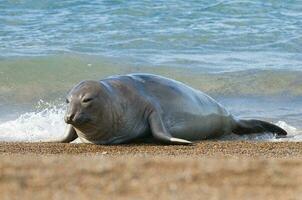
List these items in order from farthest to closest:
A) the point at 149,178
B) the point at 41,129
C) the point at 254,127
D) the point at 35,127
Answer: the point at 35,127 → the point at 41,129 → the point at 254,127 → the point at 149,178

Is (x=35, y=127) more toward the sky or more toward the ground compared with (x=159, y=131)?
more toward the ground

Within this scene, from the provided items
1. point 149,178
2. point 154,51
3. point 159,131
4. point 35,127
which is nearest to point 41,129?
point 35,127

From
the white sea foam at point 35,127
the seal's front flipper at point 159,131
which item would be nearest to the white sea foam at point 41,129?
the white sea foam at point 35,127

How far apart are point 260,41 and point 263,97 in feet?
17.5

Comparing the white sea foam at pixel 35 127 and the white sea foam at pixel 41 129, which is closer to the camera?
the white sea foam at pixel 41 129

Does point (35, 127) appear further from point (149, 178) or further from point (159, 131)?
point (149, 178)

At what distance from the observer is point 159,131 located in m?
6.18

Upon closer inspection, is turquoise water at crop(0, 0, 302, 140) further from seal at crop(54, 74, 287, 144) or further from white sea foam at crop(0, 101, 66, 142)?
seal at crop(54, 74, 287, 144)

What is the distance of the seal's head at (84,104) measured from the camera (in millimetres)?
5766

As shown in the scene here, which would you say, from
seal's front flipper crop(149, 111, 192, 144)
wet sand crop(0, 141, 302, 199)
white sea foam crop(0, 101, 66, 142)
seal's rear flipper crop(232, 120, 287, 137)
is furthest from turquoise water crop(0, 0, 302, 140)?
wet sand crop(0, 141, 302, 199)

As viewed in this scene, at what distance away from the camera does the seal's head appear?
5766 millimetres

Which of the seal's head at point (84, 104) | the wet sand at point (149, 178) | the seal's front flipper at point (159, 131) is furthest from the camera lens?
the seal's front flipper at point (159, 131)

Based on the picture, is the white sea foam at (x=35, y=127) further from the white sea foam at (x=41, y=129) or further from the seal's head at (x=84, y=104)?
the seal's head at (x=84, y=104)

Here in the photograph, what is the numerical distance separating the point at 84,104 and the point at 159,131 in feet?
2.15
